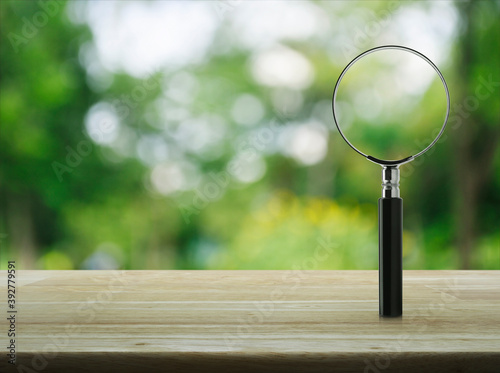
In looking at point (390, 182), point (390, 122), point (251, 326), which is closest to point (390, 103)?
point (390, 122)

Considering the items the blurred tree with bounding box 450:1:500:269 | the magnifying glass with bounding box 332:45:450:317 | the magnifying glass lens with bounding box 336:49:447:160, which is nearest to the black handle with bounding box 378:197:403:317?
the magnifying glass with bounding box 332:45:450:317

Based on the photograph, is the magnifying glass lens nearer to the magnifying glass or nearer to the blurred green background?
the magnifying glass

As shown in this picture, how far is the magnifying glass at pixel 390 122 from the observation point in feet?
3.26

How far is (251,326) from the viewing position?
93cm

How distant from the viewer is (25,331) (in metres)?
0.91

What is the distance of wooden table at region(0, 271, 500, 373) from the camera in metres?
0.80

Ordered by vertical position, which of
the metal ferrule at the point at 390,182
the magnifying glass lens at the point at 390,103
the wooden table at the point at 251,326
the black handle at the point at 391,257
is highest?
the magnifying glass lens at the point at 390,103

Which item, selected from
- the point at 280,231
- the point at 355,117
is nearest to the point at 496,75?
the point at 280,231

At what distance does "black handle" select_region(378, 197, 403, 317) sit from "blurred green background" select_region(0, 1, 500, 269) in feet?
11.5

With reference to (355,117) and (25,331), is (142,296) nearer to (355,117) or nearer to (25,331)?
(25,331)

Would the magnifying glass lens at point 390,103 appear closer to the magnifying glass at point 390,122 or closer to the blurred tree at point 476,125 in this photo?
the magnifying glass at point 390,122

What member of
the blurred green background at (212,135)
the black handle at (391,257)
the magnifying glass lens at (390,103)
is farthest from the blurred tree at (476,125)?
the black handle at (391,257)

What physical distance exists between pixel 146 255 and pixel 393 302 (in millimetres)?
4129

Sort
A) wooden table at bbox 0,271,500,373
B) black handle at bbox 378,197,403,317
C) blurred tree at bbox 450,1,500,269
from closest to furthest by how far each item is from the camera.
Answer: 1. wooden table at bbox 0,271,500,373
2. black handle at bbox 378,197,403,317
3. blurred tree at bbox 450,1,500,269
